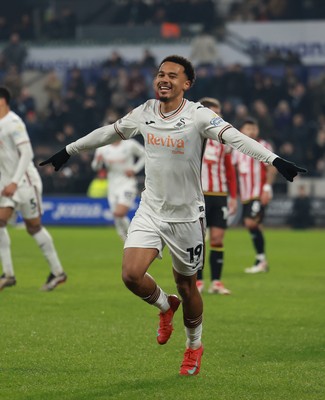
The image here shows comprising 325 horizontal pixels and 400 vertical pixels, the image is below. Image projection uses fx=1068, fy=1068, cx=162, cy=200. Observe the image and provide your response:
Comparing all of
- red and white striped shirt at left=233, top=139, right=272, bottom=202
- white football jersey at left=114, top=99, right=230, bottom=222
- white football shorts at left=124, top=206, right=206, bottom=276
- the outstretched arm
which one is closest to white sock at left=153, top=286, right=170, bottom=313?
white football shorts at left=124, top=206, right=206, bottom=276

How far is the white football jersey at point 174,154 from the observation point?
7.75m

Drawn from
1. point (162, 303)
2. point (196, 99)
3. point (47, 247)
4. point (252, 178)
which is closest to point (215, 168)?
point (47, 247)

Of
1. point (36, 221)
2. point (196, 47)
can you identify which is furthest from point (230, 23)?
point (36, 221)

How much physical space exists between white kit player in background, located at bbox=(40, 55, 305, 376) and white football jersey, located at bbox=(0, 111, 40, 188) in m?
4.81

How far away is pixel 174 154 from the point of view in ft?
25.5

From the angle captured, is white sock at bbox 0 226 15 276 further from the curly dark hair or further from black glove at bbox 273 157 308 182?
black glove at bbox 273 157 308 182

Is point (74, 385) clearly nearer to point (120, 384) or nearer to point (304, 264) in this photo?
point (120, 384)

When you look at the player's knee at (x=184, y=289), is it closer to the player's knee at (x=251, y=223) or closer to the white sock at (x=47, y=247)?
the white sock at (x=47, y=247)

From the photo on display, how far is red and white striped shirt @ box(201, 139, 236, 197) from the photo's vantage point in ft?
43.9

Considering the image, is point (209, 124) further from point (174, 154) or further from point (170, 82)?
point (170, 82)

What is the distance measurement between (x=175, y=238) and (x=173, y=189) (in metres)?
0.37

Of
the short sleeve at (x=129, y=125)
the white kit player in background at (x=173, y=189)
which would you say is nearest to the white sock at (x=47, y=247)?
the white kit player in background at (x=173, y=189)

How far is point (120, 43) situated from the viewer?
34.2 metres

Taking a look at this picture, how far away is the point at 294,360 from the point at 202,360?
746 mm
